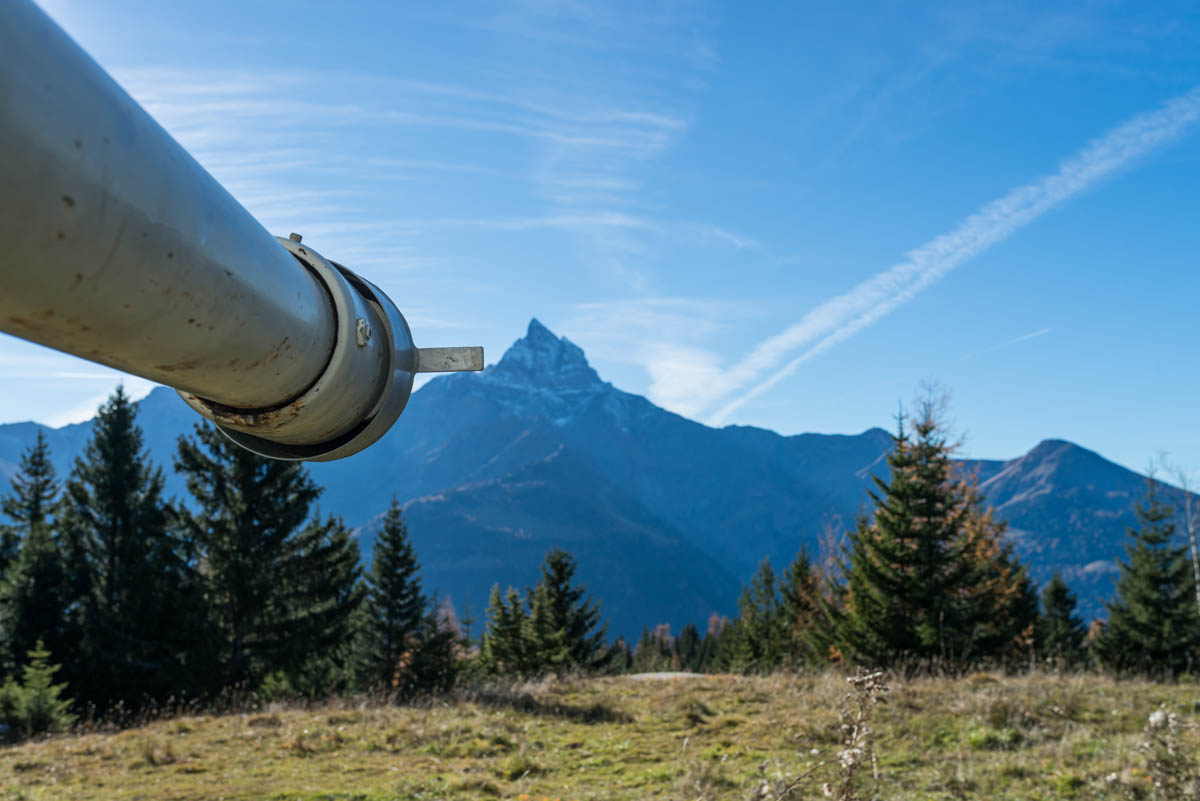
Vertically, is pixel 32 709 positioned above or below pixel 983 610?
below

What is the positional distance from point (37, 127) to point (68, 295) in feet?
0.68

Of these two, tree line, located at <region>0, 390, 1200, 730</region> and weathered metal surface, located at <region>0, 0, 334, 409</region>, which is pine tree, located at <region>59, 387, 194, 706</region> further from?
weathered metal surface, located at <region>0, 0, 334, 409</region>

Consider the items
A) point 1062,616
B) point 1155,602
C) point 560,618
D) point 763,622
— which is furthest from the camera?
point 1062,616

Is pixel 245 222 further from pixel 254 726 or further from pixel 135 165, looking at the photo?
pixel 254 726

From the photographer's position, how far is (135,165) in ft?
3.13

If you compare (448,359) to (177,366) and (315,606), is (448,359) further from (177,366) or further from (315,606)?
(315,606)

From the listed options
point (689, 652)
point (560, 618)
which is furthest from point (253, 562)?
point (689, 652)

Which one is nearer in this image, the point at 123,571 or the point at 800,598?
the point at 123,571

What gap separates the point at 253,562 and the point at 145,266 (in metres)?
26.1

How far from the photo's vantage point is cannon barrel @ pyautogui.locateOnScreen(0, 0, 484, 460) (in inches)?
32.9

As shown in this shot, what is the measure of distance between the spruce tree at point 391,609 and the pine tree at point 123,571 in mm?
9604

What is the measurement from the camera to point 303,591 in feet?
85.0

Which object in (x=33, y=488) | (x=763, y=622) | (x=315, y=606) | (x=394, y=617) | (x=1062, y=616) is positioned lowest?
(x=763, y=622)

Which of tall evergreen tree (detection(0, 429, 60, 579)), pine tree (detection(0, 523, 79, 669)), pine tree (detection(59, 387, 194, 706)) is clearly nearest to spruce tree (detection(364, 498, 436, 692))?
pine tree (detection(59, 387, 194, 706))
